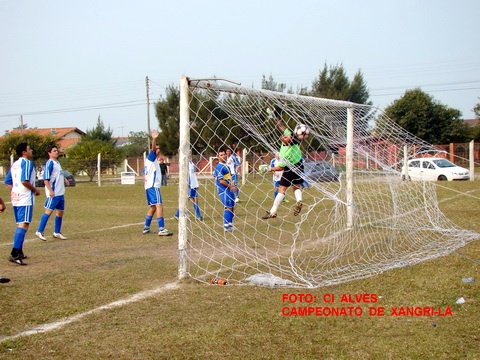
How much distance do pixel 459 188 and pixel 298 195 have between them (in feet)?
38.7

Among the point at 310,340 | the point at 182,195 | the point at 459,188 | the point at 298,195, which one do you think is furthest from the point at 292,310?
the point at 459,188

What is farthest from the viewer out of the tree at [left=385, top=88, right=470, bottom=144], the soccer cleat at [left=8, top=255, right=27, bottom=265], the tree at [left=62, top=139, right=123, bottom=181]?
the tree at [left=385, top=88, right=470, bottom=144]

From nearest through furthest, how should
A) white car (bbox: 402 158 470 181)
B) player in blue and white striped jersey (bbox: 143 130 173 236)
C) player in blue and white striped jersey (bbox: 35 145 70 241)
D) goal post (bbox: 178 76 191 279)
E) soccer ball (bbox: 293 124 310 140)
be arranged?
goal post (bbox: 178 76 191 279), soccer ball (bbox: 293 124 310 140), player in blue and white striped jersey (bbox: 35 145 70 241), player in blue and white striped jersey (bbox: 143 130 173 236), white car (bbox: 402 158 470 181)

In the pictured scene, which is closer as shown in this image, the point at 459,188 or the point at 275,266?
the point at 275,266

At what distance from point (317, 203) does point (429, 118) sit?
37.9m

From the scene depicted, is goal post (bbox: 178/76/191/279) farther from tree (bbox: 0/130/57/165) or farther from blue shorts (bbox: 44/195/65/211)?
tree (bbox: 0/130/57/165)

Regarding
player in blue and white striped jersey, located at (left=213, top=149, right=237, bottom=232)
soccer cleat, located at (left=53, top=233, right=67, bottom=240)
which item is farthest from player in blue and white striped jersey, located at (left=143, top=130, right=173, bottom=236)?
soccer cleat, located at (left=53, top=233, right=67, bottom=240)

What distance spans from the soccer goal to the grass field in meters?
0.48

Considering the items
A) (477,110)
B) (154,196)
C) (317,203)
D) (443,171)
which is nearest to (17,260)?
(154,196)

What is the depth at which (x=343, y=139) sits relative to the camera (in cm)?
970

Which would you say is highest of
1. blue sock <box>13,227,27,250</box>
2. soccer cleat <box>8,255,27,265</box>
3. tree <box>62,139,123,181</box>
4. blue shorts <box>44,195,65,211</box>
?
tree <box>62,139,123,181</box>

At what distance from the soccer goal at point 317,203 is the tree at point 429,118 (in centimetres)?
3243

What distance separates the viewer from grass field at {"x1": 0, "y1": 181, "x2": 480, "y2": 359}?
3762mm

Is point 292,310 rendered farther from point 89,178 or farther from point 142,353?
point 89,178
